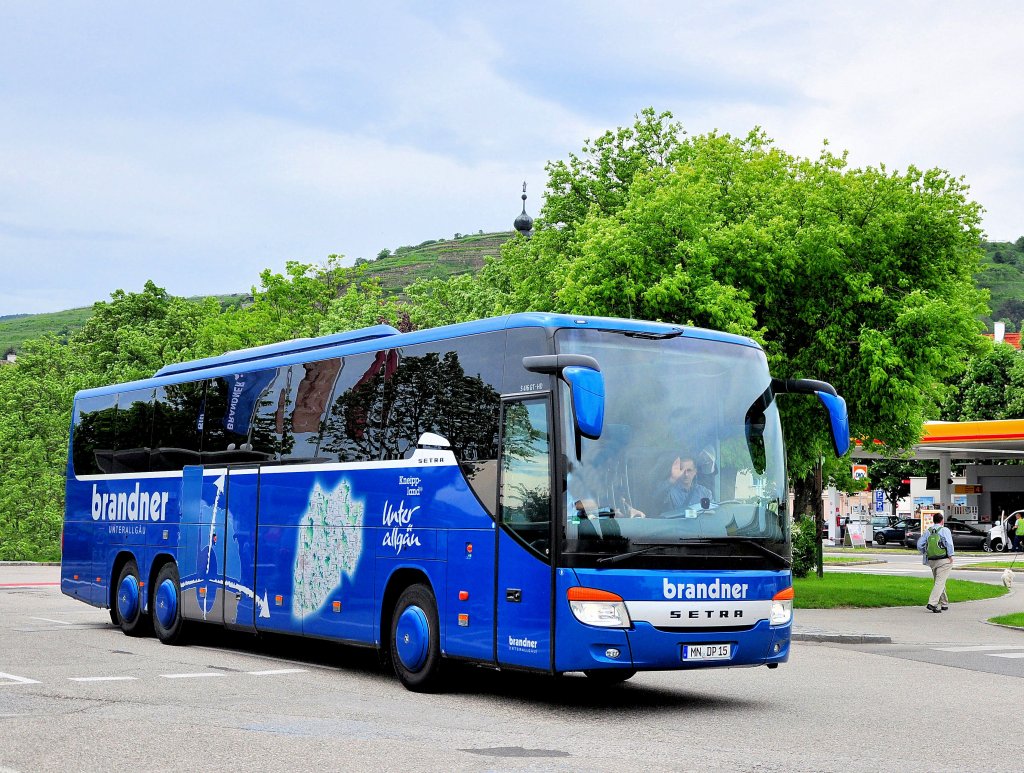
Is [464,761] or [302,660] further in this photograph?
[302,660]

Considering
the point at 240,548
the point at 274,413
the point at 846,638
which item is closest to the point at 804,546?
the point at 846,638

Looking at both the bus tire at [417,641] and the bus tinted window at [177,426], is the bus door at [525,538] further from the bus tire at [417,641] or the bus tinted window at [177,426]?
the bus tinted window at [177,426]

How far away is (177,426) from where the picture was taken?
56.6 feet

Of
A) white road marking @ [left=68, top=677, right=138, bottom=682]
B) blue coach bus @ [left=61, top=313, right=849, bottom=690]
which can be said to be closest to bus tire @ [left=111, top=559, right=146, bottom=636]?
blue coach bus @ [left=61, top=313, right=849, bottom=690]

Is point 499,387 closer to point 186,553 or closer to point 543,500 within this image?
point 543,500

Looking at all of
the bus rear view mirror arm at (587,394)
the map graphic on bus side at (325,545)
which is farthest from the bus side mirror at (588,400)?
the map graphic on bus side at (325,545)

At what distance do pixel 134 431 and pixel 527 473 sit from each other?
9100mm

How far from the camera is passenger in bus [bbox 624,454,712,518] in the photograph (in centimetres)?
1069

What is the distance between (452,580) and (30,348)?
60.5 m

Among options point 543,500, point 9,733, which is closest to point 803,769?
point 543,500

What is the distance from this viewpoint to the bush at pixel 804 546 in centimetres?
2788

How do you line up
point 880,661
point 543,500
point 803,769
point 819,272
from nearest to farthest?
1. point 803,769
2. point 543,500
3. point 880,661
4. point 819,272

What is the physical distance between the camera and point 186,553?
16.6 meters

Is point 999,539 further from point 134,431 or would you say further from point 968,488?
point 134,431
